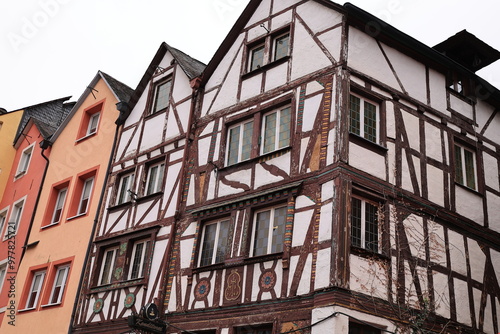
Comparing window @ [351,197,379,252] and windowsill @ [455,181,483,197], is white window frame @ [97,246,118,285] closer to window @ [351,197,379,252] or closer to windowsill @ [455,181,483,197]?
window @ [351,197,379,252]

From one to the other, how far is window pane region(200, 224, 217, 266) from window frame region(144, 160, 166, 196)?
2774mm

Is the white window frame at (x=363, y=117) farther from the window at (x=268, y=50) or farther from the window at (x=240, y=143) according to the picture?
the window at (x=240, y=143)

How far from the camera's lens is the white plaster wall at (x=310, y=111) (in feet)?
47.2

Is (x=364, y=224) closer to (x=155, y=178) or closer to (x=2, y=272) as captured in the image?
(x=155, y=178)

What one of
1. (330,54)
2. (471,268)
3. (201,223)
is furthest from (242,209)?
(471,268)

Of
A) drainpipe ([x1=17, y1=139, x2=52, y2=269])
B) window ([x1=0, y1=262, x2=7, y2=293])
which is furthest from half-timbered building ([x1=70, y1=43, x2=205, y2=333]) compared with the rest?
Result: window ([x1=0, y1=262, x2=7, y2=293])

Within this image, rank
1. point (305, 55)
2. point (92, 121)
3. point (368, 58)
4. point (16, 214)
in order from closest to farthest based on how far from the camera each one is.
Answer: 1. point (368, 58)
2. point (305, 55)
3. point (92, 121)
4. point (16, 214)

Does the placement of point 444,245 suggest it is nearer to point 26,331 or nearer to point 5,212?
point 26,331

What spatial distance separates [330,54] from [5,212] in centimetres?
1770

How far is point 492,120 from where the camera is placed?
17.8 metres

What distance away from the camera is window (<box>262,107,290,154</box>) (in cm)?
1511

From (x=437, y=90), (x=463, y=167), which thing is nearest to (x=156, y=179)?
(x=437, y=90)

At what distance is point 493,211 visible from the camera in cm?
1623

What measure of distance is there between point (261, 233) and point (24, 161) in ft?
54.5
